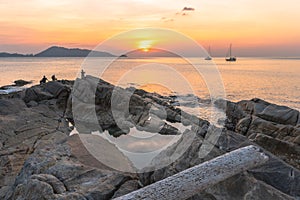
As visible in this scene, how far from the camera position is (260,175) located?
6.84m

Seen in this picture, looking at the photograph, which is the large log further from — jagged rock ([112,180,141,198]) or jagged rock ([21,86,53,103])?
jagged rock ([21,86,53,103])

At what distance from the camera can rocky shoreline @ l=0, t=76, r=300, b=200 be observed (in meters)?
6.14

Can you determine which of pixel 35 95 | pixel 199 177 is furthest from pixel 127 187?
pixel 35 95

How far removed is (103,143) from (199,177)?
4.88 meters

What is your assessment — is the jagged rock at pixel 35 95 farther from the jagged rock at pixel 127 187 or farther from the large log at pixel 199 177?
the large log at pixel 199 177

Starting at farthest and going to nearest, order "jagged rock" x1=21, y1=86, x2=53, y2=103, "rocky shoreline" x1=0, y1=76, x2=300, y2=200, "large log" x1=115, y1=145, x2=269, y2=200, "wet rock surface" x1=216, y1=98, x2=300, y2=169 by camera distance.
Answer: "jagged rock" x1=21, y1=86, x2=53, y2=103 < "wet rock surface" x1=216, y1=98, x2=300, y2=169 < "rocky shoreline" x1=0, y1=76, x2=300, y2=200 < "large log" x1=115, y1=145, x2=269, y2=200

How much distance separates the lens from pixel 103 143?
31.6 feet

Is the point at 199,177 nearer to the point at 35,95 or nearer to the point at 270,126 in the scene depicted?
the point at 270,126

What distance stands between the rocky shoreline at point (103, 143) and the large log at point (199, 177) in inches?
17.2

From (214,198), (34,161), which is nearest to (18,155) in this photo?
(34,161)

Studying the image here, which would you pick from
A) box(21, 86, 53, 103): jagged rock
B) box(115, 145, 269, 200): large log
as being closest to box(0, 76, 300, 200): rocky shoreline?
box(21, 86, 53, 103): jagged rock

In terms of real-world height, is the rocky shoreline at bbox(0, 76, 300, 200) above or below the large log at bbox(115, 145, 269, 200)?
below

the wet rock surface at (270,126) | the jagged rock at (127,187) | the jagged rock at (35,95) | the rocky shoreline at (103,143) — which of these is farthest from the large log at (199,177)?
the jagged rock at (35,95)

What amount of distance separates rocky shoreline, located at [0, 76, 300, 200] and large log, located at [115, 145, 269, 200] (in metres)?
0.44
